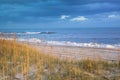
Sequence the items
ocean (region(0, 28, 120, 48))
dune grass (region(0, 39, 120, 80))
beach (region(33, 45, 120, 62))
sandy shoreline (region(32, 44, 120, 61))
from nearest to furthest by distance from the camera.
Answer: dune grass (region(0, 39, 120, 80)) < beach (region(33, 45, 120, 62)) < sandy shoreline (region(32, 44, 120, 61)) < ocean (region(0, 28, 120, 48))

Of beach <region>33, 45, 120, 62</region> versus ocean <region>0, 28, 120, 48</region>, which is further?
ocean <region>0, 28, 120, 48</region>

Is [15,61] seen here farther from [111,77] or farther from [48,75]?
[111,77]

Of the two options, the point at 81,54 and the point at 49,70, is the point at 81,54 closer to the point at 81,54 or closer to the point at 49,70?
the point at 81,54

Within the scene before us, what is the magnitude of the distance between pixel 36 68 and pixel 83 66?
141cm

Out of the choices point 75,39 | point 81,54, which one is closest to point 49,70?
point 81,54

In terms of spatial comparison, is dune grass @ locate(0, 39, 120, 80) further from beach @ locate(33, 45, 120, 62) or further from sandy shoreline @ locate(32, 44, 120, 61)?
sandy shoreline @ locate(32, 44, 120, 61)

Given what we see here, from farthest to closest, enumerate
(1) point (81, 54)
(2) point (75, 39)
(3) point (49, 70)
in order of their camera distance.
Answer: (2) point (75, 39)
(1) point (81, 54)
(3) point (49, 70)

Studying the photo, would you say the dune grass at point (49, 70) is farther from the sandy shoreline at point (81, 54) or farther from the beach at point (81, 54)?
the sandy shoreline at point (81, 54)

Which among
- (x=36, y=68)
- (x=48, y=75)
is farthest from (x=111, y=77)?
(x=36, y=68)

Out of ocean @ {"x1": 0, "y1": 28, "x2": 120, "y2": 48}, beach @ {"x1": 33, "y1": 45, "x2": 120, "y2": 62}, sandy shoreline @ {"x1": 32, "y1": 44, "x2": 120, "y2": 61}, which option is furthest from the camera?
ocean @ {"x1": 0, "y1": 28, "x2": 120, "y2": 48}

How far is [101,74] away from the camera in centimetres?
611

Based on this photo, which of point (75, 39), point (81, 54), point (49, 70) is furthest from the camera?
point (75, 39)

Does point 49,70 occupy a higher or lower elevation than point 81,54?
lower

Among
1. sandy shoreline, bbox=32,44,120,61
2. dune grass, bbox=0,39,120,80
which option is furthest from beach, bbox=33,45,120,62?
dune grass, bbox=0,39,120,80
